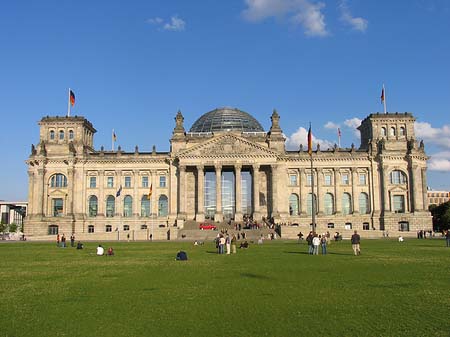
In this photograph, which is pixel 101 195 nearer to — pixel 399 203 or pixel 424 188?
pixel 399 203

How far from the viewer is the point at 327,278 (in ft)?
80.3

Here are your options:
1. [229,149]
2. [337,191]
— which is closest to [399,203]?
[337,191]

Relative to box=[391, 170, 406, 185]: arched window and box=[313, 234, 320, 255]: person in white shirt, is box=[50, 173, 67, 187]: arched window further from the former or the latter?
box=[313, 234, 320, 255]: person in white shirt

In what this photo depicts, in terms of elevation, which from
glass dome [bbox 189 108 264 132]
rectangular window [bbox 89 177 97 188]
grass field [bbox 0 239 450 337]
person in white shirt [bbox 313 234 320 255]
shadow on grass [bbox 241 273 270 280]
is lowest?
grass field [bbox 0 239 450 337]

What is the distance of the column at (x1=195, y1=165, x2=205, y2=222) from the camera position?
331 feet

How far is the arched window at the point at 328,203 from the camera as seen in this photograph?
350 ft

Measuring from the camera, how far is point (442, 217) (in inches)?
4604

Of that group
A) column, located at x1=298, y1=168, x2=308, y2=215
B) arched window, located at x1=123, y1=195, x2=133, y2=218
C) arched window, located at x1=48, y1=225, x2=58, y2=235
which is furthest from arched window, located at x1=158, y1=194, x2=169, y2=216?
column, located at x1=298, y1=168, x2=308, y2=215

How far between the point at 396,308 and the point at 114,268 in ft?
62.8

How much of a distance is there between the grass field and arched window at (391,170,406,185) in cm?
7939

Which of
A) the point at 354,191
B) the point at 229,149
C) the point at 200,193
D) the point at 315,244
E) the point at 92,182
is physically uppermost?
the point at 229,149

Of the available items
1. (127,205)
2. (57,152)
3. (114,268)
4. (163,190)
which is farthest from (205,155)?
(114,268)

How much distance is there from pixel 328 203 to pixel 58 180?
57.7m

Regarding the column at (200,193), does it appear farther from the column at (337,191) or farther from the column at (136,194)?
the column at (337,191)
